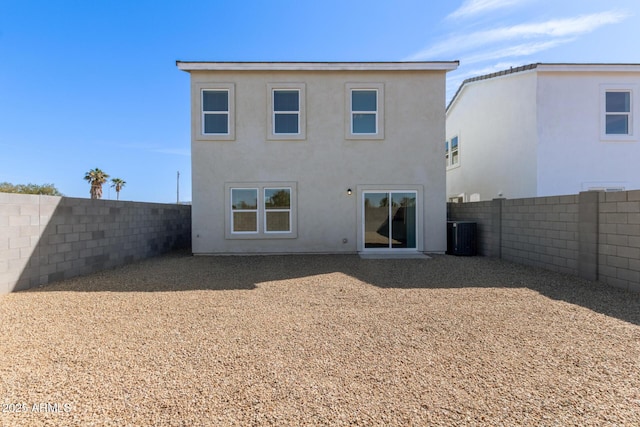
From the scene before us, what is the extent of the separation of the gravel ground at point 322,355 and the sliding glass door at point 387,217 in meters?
4.36

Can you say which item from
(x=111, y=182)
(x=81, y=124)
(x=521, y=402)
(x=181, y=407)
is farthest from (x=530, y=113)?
(x=111, y=182)

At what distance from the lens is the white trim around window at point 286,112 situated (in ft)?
35.6

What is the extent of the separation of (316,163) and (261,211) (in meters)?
2.68

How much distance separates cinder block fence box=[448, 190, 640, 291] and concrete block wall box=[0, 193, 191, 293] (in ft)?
40.4

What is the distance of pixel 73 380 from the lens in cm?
291

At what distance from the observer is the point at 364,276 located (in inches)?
301

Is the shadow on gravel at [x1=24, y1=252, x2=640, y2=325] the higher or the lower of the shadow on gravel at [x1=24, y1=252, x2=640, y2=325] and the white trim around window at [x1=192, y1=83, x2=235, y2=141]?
the lower

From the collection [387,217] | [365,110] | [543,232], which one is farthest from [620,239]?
[365,110]

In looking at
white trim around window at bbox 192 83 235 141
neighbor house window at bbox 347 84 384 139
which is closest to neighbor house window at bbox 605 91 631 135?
neighbor house window at bbox 347 84 384 139

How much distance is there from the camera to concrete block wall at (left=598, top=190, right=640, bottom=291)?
601 cm

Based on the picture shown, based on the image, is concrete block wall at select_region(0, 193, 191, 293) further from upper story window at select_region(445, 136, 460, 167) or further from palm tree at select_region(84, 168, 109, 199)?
palm tree at select_region(84, 168, 109, 199)

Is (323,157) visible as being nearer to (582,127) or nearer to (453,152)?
(582,127)

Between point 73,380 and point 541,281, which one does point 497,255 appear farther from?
point 73,380

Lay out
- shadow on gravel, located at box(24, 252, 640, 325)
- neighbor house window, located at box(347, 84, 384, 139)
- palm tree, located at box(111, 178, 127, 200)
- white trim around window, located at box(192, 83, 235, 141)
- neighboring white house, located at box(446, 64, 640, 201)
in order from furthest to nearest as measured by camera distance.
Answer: palm tree, located at box(111, 178, 127, 200) < neighboring white house, located at box(446, 64, 640, 201) < neighbor house window, located at box(347, 84, 384, 139) < white trim around window, located at box(192, 83, 235, 141) < shadow on gravel, located at box(24, 252, 640, 325)
